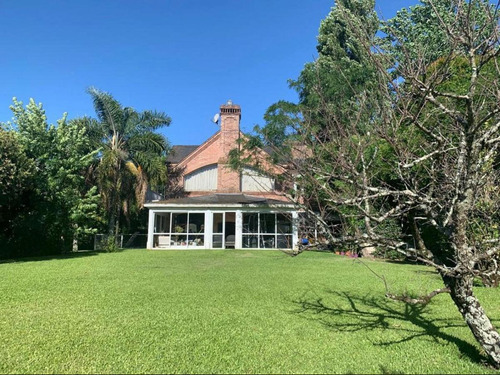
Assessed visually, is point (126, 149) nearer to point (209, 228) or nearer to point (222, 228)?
point (209, 228)

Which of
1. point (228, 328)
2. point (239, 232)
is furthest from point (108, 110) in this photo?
point (228, 328)

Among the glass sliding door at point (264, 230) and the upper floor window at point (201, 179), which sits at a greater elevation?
the upper floor window at point (201, 179)

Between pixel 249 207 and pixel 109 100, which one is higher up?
pixel 109 100

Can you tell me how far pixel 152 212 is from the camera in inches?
837

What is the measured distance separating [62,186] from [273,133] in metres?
11.7

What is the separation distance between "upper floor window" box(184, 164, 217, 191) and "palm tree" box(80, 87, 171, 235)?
338 cm

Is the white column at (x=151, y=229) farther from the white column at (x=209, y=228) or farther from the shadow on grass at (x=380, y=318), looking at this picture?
the shadow on grass at (x=380, y=318)

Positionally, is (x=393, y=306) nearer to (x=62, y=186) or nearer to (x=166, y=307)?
(x=166, y=307)

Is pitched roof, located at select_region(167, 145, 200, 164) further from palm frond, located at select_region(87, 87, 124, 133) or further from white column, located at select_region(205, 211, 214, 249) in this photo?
white column, located at select_region(205, 211, 214, 249)

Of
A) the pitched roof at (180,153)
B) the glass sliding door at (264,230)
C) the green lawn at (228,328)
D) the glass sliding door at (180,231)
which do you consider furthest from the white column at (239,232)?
the green lawn at (228,328)

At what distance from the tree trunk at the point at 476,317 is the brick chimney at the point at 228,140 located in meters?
23.1

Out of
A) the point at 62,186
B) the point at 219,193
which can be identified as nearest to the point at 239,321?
the point at 62,186

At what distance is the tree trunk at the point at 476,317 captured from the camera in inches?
134

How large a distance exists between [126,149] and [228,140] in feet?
25.5
